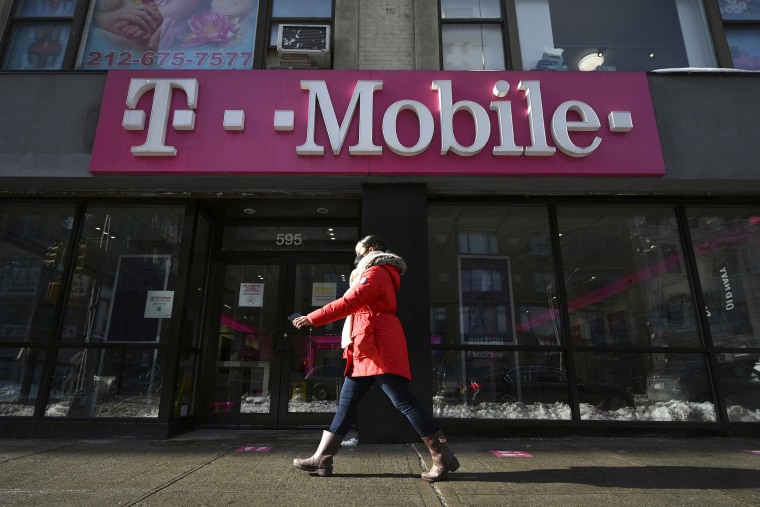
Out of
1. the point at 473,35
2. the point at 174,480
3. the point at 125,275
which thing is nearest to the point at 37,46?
the point at 125,275

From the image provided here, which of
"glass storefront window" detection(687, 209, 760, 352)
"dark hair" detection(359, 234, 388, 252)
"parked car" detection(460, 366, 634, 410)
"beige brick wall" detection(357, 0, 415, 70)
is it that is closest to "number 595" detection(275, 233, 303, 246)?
"beige brick wall" detection(357, 0, 415, 70)

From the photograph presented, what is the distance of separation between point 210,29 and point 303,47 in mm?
1433

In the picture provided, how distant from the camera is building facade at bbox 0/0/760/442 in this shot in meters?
5.34

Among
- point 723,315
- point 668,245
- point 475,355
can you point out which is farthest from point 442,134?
point 723,315

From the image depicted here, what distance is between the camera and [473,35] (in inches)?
258

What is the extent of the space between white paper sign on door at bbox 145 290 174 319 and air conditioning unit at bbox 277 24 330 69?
3.37 metres

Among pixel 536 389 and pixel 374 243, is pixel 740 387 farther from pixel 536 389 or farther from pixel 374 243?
pixel 374 243

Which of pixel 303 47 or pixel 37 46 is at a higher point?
pixel 37 46

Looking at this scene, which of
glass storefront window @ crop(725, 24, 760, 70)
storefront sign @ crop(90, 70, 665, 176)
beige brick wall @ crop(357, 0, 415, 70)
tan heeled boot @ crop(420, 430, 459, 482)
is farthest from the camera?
glass storefront window @ crop(725, 24, 760, 70)

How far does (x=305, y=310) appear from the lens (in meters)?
6.49

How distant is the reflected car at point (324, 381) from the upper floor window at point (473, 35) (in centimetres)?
431

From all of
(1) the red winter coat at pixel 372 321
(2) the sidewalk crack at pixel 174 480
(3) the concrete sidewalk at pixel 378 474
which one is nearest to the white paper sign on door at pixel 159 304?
(3) the concrete sidewalk at pixel 378 474

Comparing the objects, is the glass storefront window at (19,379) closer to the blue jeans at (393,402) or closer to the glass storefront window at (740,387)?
the blue jeans at (393,402)

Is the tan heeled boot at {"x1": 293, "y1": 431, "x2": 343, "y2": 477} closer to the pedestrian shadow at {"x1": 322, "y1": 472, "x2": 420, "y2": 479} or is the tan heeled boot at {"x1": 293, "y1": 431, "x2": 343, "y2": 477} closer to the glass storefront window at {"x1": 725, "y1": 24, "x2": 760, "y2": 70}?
the pedestrian shadow at {"x1": 322, "y1": 472, "x2": 420, "y2": 479}
